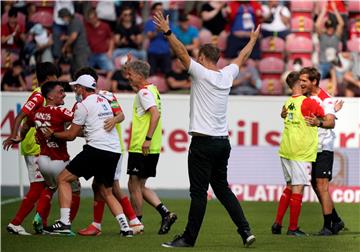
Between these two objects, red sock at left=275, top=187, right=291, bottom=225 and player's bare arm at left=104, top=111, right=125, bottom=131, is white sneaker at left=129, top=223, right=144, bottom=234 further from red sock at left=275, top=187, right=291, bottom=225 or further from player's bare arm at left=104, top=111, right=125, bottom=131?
red sock at left=275, top=187, right=291, bottom=225

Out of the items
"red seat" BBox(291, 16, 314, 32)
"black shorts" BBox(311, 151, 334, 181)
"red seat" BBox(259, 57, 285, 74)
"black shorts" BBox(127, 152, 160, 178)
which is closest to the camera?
"black shorts" BBox(127, 152, 160, 178)

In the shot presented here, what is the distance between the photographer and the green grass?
12789 millimetres

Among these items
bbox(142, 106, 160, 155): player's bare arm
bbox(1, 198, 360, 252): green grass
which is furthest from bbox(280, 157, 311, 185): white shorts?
bbox(142, 106, 160, 155): player's bare arm

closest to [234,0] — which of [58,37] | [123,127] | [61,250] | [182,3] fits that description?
[182,3]

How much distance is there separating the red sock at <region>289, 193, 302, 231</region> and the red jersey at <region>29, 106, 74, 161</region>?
2850 mm

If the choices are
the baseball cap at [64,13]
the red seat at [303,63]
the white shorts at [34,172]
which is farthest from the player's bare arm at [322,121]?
the baseball cap at [64,13]

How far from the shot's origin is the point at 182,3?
79.7 ft

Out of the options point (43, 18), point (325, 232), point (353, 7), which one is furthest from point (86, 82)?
point (353, 7)

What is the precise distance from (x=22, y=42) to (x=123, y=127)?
4650 mm

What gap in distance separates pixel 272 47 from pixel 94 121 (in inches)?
425

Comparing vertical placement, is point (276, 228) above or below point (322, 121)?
below

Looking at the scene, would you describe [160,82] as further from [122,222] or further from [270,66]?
[122,222]

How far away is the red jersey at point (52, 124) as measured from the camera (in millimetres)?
13586

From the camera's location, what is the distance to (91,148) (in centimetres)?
1342
